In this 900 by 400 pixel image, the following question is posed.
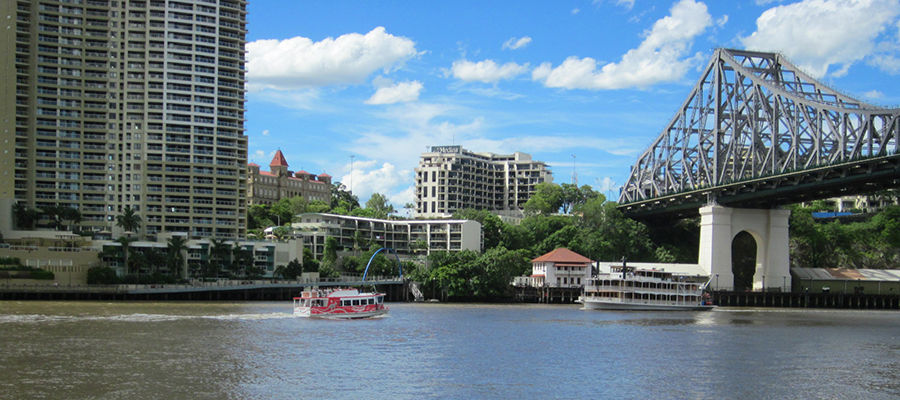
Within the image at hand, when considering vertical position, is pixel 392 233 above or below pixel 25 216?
below

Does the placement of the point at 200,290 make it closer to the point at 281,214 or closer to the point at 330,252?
the point at 330,252

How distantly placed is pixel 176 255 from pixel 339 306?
A: 38.3 m

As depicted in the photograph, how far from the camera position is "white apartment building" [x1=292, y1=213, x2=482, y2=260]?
13425cm

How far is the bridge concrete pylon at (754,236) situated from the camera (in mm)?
112438

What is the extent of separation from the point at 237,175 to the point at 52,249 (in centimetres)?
3289

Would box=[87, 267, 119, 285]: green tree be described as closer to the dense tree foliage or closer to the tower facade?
the tower facade

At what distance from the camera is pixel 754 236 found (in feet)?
383

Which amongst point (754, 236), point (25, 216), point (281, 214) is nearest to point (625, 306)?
point (754, 236)

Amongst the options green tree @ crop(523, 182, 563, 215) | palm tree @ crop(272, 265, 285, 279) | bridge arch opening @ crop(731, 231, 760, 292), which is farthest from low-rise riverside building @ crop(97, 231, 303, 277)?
green tree @ crop(523, 182, 563, 215)

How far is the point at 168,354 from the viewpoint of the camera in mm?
48500

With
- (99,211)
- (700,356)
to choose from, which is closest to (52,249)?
(99,211)

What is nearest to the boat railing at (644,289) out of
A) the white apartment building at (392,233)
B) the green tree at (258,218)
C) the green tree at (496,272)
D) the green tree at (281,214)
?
the green tree at (496,272)

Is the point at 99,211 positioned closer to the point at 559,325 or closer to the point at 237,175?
the point at 237,175

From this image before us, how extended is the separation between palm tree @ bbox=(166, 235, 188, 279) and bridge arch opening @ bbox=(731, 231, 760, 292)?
7061 centimetres
